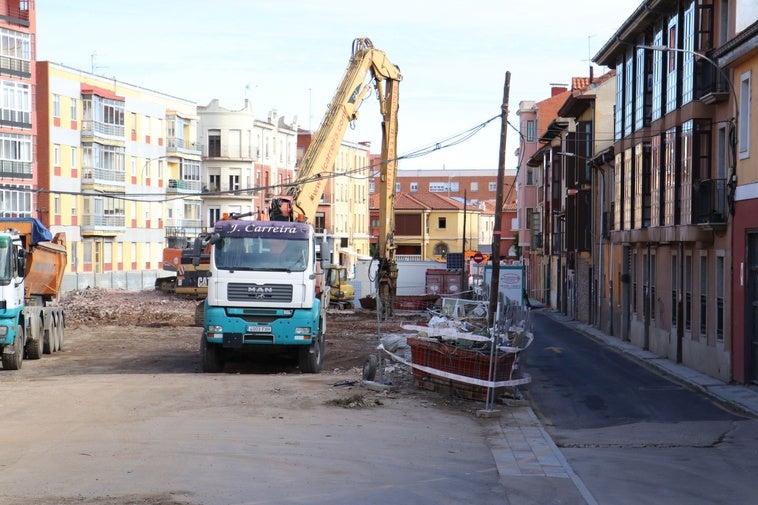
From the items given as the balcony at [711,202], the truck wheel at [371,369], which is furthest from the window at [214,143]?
the truck wheel at [371,369]

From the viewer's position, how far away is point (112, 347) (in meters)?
34.1

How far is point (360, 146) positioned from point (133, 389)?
9453 centimetres

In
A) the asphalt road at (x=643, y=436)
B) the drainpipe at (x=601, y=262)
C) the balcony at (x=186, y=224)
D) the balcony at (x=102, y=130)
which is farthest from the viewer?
the balcony at (x=186, y=224)

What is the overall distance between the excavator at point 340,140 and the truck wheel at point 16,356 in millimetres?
7403

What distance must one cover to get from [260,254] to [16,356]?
6898mm

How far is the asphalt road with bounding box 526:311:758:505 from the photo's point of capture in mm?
13156

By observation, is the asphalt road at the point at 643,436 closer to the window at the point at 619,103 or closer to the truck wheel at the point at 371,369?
the truck wheel at the point at 371,369

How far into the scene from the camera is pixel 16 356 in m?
26.5

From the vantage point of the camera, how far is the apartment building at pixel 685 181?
2553 cm

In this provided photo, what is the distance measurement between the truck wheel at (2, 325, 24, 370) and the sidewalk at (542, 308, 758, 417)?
1612 centimetres

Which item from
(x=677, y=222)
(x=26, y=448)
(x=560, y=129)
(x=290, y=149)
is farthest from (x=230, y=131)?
(x=26, y=448)

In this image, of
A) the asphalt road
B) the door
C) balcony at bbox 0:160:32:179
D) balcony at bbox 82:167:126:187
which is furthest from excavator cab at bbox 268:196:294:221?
balcony at bbox 82:167:126:187

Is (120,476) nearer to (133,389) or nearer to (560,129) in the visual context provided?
(133,389)

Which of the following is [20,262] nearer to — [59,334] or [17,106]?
[59,334]
